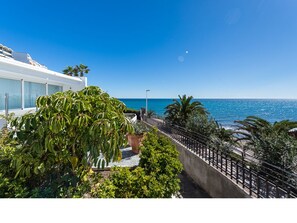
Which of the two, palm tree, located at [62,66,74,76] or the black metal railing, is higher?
palm tree, located at [62,66,74,76]

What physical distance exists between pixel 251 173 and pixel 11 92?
1114 centimetres

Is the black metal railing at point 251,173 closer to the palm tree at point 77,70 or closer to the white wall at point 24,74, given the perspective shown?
the white wall at point 24,74

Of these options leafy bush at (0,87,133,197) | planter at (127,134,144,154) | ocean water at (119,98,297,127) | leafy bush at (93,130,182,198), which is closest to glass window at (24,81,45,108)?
planter at (127,134,144,154)

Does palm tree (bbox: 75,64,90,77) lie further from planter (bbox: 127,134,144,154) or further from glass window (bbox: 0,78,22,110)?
planter (bbox: 127,134,144,154)

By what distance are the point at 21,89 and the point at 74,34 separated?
8.74 m

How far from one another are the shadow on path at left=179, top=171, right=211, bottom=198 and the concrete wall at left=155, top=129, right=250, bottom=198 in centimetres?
14

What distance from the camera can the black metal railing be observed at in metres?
3.45

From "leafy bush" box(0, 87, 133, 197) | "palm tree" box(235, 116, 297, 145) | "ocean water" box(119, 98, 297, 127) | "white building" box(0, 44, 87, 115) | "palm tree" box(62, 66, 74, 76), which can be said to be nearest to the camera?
"leafy bush" box(0, 87, 133, 197)

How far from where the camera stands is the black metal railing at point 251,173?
136 inches

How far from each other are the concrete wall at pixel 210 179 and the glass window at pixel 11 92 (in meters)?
9.10

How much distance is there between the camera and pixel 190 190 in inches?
201

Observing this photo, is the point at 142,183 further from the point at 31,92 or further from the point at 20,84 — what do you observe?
the point at 31,92
